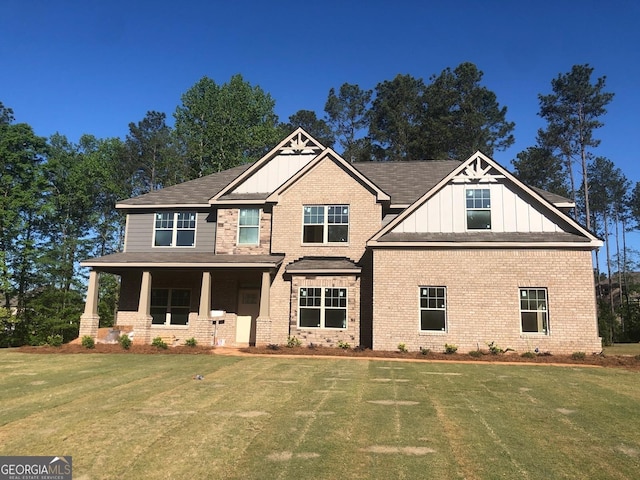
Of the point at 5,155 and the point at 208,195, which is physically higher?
the point at 5,155

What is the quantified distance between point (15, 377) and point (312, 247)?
11523 millimetres

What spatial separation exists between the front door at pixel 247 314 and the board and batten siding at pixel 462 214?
23.7ft

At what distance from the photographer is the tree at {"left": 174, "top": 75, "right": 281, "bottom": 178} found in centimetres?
4409

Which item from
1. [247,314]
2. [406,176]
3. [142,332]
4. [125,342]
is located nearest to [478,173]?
[406,176]

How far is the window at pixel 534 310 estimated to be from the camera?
1608 centimetres

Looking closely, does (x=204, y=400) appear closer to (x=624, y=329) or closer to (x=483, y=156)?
(x=483, y=156)

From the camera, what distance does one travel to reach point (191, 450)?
5684 mm

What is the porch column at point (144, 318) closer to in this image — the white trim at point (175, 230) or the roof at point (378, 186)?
the white trim at point (175, 230)

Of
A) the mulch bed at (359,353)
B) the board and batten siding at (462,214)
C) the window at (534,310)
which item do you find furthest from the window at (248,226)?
the window at (534,310)

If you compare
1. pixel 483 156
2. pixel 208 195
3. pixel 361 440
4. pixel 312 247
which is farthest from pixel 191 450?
pixel 208 195

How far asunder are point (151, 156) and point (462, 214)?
3671cm

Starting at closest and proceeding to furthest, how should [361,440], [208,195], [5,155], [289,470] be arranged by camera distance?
[289,470] → [361,440] → [208,195] → [5,155]

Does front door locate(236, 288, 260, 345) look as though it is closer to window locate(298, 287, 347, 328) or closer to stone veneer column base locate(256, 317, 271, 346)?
stone veneer column base locate(256, 317, 271, 346)

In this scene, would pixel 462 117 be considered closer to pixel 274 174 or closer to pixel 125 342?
pixel 274 174
